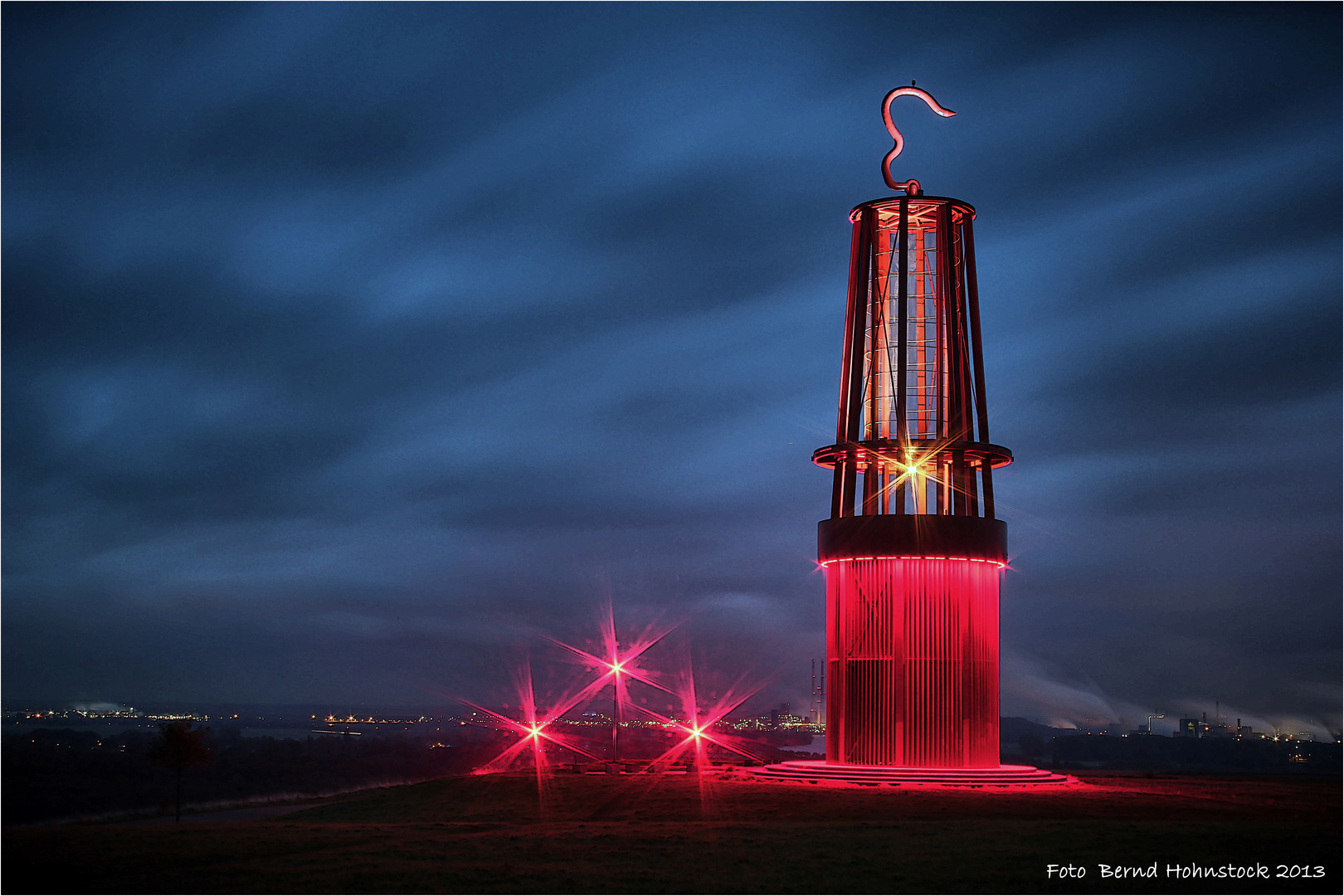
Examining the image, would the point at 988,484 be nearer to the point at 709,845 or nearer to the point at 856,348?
the point at 856,348

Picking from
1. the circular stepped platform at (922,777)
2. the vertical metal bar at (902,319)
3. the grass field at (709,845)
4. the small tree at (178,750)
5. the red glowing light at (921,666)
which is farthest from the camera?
the vertical metal bar at (902,319)

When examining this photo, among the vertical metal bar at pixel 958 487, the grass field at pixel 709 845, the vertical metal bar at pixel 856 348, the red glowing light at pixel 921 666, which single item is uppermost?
the vertical metal bar at pixel 856 348

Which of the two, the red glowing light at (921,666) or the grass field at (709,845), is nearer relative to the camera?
the grass field at (709,845)

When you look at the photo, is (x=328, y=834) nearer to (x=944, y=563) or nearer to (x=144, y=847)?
(x=144, y=847)

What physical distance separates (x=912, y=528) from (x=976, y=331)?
20.9ft

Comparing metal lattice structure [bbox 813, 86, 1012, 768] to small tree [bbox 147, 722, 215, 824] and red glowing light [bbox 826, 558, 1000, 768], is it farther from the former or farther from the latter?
small tree [bbox 147, 722, 215, 824]


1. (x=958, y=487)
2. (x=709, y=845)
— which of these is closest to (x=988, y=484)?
(x=958, y=487)

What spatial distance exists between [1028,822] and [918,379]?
Result: 618 inches

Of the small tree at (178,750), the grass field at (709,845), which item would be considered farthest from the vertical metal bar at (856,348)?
the small tree at (178,750)

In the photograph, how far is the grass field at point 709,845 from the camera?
722 inches

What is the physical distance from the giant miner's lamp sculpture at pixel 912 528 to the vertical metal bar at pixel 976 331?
44 mm

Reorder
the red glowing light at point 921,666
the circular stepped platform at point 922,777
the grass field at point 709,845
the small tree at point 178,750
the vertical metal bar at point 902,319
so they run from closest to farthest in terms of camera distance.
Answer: the grass field at point 709,845 → the small tree at point 178,750 → the circular stepped platform at point 922,777 → the red glowing light at point 921,666 → the vertical metal bar at point 902,319

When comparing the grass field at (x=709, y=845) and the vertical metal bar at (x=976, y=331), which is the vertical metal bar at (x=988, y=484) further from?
the grass field at (x=709, y=845)

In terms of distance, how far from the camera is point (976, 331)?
3769 centimetres
